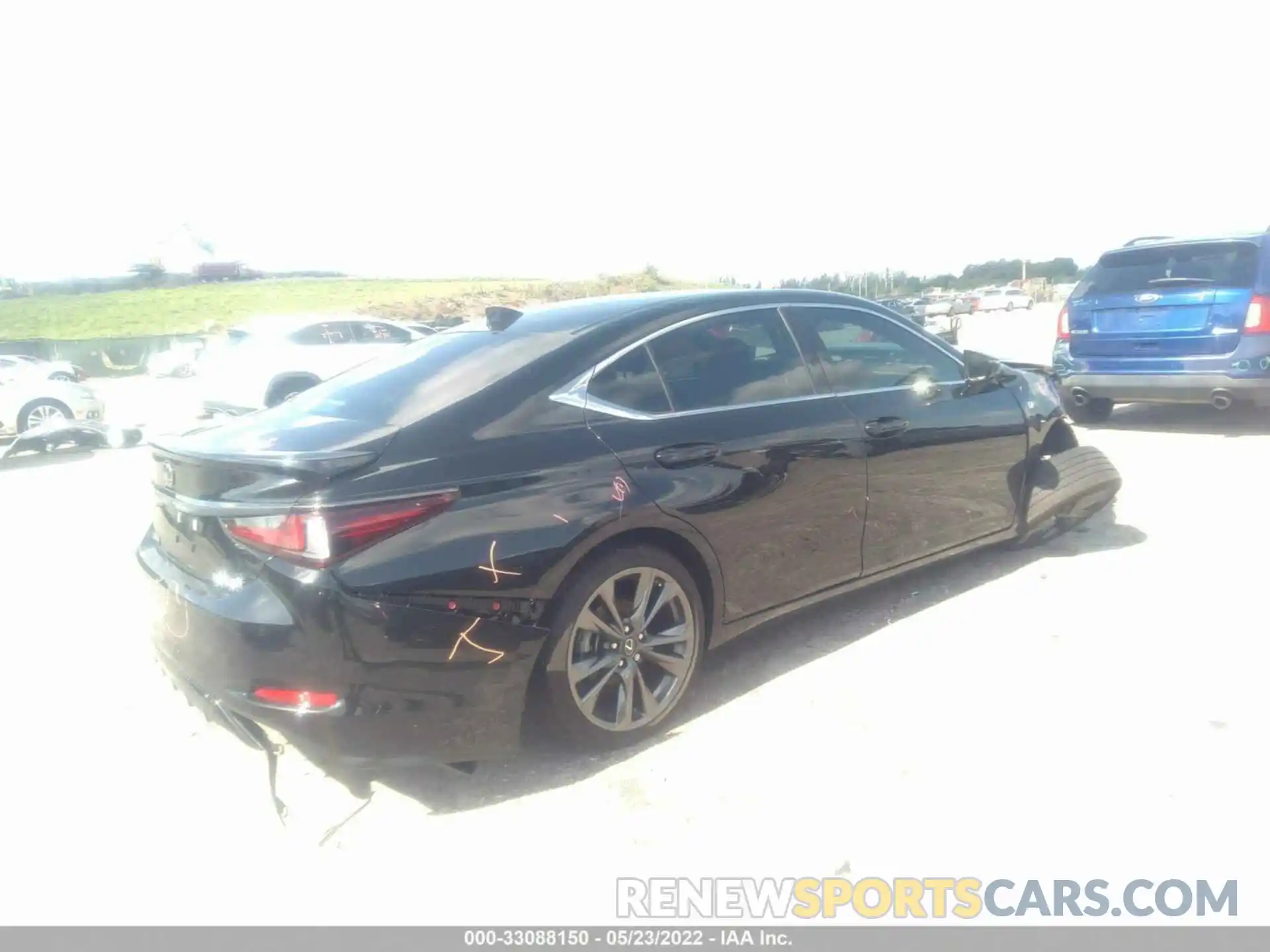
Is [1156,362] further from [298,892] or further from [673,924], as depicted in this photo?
[298,892]

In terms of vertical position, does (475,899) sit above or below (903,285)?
below

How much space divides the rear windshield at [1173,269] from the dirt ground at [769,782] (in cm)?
409

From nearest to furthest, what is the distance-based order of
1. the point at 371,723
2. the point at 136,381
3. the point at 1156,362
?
the point at 371,723, the point at 1156,362, the point at 136,381

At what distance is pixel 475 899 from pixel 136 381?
3116 cm

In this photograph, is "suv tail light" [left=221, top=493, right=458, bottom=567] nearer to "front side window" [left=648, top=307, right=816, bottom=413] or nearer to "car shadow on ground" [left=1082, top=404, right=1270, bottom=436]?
"front side window" [left=648, top=307, right=816, bottom=413]

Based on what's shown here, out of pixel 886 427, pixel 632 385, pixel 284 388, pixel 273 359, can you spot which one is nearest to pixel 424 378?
pixel 632 385

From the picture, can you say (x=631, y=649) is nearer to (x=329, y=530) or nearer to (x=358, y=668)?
(x=358, y=668)

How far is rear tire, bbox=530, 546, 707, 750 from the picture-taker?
9.92ft

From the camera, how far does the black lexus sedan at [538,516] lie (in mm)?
2684

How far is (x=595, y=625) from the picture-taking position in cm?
310

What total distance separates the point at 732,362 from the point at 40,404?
12967mm

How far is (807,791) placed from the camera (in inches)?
116
